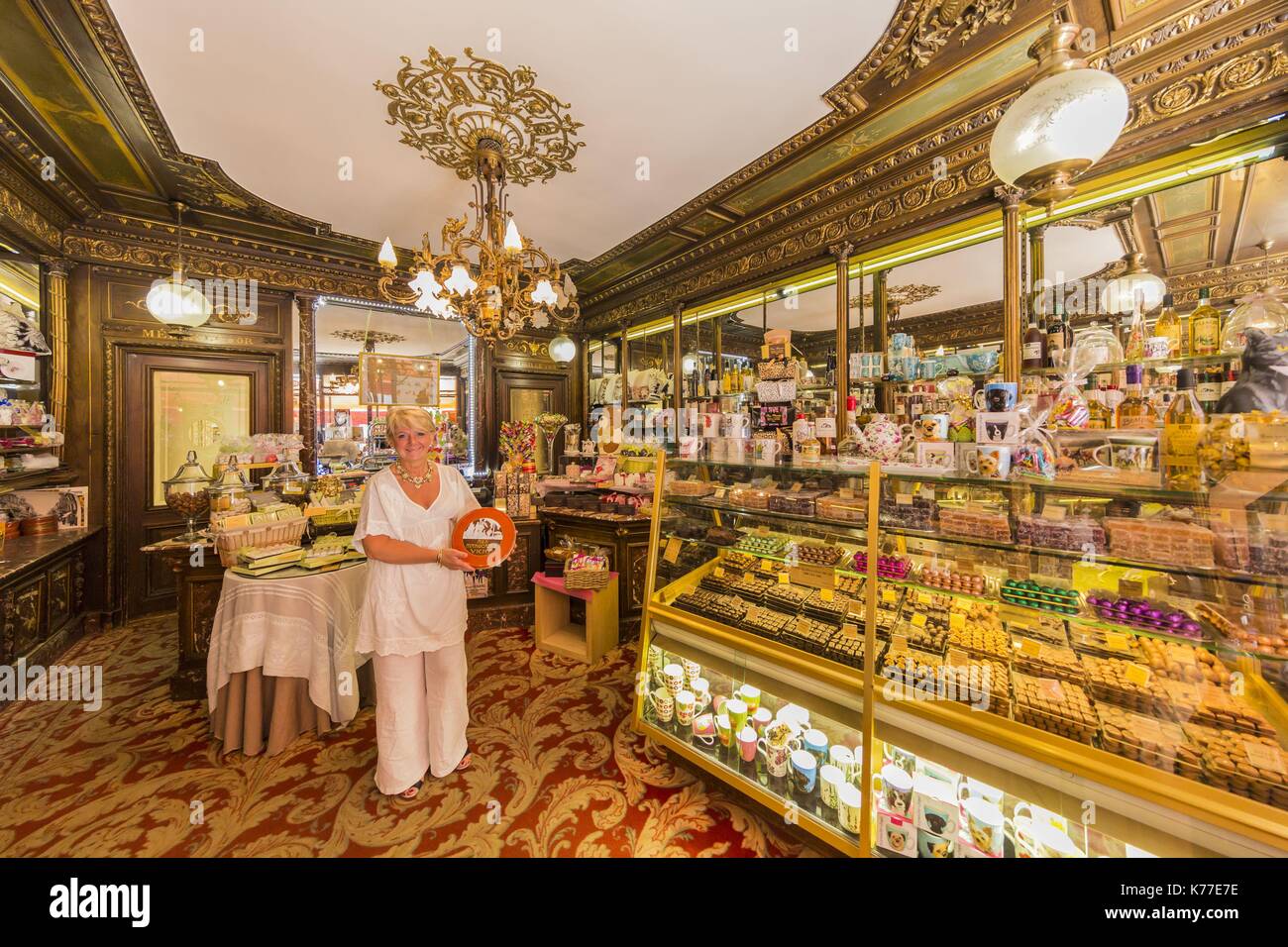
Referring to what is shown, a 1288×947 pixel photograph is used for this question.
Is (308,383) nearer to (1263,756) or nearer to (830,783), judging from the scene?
(830,783)

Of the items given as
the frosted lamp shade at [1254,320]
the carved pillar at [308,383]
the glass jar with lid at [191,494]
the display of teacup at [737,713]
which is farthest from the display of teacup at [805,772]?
the carved pillar at [308,383]

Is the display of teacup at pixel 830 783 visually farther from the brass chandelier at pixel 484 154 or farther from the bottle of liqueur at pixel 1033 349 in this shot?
the brass chandelier at pixel 484 154

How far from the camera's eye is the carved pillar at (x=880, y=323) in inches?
149

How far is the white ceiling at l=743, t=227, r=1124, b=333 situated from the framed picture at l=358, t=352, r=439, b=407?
4.70 m

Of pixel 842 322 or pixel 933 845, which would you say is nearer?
pixel 933 845

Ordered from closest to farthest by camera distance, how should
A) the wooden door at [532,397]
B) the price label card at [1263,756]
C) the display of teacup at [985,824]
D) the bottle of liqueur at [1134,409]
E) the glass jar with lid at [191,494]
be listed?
the price label card at [1263,756] → the display of teacup at [985,824] → the bottle of liqueur at [1134,409] → the glass jar with lid at [191,494] → the wooden door at [532,397]

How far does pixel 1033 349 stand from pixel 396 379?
21.9 ft

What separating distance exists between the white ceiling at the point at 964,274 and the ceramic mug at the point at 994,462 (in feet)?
6.63

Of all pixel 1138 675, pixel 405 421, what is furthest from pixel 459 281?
pixel 1138 675

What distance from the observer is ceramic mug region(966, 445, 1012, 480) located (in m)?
1.86

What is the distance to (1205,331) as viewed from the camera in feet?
7.91
